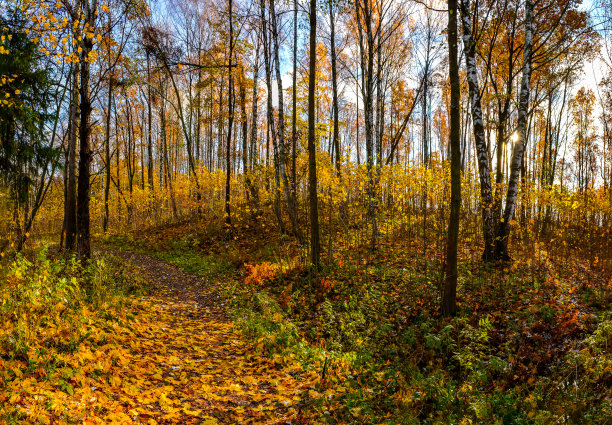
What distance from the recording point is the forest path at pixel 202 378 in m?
3.35

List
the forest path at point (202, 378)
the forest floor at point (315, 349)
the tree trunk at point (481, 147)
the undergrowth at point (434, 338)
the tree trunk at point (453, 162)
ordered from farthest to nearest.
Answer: the tree trunk at point (481, 147)
the tree trunk at point (453, 162)
the undergrowth at point (434, 338)
the forest path at point (202, 378)
the forest floor at point (315, 349)

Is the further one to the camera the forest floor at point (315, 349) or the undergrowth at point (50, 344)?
the forest floor at point (315, 349)

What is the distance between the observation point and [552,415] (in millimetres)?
3172

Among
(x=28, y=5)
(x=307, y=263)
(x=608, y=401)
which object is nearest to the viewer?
(x=608, y=401)

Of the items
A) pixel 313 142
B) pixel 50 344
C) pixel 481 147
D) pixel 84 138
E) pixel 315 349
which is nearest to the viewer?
pixel 50 344

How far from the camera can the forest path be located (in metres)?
3.35

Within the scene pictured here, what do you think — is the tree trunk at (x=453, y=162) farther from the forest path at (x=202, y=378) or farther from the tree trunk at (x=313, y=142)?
the forest path at (x=202, y=378)

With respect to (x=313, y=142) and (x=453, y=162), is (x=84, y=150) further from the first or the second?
(x=453, y=162)

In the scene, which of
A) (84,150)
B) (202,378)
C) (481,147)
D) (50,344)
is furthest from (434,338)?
(84,150)

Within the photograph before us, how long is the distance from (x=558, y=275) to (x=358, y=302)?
185 inches

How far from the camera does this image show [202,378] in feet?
13.5

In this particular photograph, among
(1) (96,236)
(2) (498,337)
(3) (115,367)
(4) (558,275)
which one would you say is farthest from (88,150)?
(1) (96,236)

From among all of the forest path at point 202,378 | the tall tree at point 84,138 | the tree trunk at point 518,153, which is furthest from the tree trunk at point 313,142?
the tall tree at point 84,138

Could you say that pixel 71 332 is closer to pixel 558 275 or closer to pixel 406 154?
pixel 558 275
